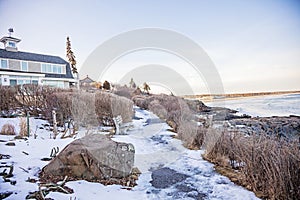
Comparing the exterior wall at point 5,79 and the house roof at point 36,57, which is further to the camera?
the house roof at point 36,57

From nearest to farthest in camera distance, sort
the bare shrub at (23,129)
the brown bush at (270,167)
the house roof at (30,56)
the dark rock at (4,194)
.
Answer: the dark rock at (4,194), the brown bush at (270,167), the bare shrub at (23,129), the house roof at (30,56)

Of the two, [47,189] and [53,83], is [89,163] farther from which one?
[53,83]

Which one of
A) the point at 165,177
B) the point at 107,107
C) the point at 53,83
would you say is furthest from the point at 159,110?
the point at 165,177

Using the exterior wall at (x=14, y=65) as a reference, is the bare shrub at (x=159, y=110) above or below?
below

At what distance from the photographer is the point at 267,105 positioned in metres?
16.2

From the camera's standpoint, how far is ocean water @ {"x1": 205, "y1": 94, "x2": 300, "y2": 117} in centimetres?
1278

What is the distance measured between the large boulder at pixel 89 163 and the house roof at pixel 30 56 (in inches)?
617

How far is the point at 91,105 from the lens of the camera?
353 inches

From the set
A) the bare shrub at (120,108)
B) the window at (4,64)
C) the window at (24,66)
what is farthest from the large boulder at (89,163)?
the window at (24,66)

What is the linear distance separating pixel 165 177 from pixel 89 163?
4.91ft

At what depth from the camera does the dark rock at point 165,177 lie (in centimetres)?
383

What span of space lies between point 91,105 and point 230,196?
6.88 m

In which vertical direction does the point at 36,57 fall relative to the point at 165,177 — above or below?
above

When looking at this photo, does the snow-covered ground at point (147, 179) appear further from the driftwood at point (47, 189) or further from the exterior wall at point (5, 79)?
the exterior wall at point (5, 79)
